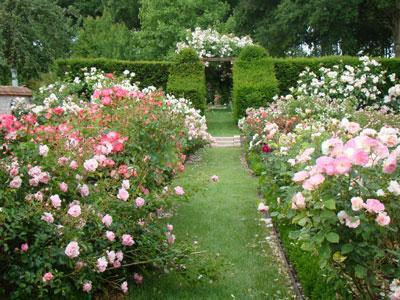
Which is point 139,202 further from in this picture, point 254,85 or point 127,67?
point 127,67

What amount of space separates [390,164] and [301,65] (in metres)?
13.2

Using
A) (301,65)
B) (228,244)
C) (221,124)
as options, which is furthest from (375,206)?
(221,124)

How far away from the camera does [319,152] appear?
279 centimetres

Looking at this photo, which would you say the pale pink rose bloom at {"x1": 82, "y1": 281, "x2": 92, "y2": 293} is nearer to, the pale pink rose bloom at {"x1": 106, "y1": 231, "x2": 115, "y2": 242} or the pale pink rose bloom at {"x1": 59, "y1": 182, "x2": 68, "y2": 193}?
the pale pink rose bloom at {"x1": 106, "y1": 231, "x2": 115, "y2": 242}

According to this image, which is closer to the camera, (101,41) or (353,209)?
(353,209)

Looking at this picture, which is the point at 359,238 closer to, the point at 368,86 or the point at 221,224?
the point at 221,224

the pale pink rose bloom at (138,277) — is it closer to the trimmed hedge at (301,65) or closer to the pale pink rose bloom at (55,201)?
the pale pink rose bloom at (55,201)

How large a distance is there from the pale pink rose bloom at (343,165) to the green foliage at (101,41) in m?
22.0

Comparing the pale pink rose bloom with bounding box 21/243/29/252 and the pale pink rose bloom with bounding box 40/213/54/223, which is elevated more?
the pale pink rose bloom with bounding box 40/213/54/223

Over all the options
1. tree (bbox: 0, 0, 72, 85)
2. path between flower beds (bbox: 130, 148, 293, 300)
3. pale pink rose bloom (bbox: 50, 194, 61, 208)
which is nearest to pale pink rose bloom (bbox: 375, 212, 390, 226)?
path between flower beds (bbox: 130, 148, 293, 300)

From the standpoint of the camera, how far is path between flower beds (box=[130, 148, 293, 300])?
12.0 ft

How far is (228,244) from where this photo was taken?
478cm

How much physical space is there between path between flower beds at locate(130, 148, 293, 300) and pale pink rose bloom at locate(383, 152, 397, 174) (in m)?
1.59

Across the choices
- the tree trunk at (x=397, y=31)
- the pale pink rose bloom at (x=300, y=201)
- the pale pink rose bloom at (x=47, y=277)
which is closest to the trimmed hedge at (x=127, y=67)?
the tree trunk at (x=397, y=31)
